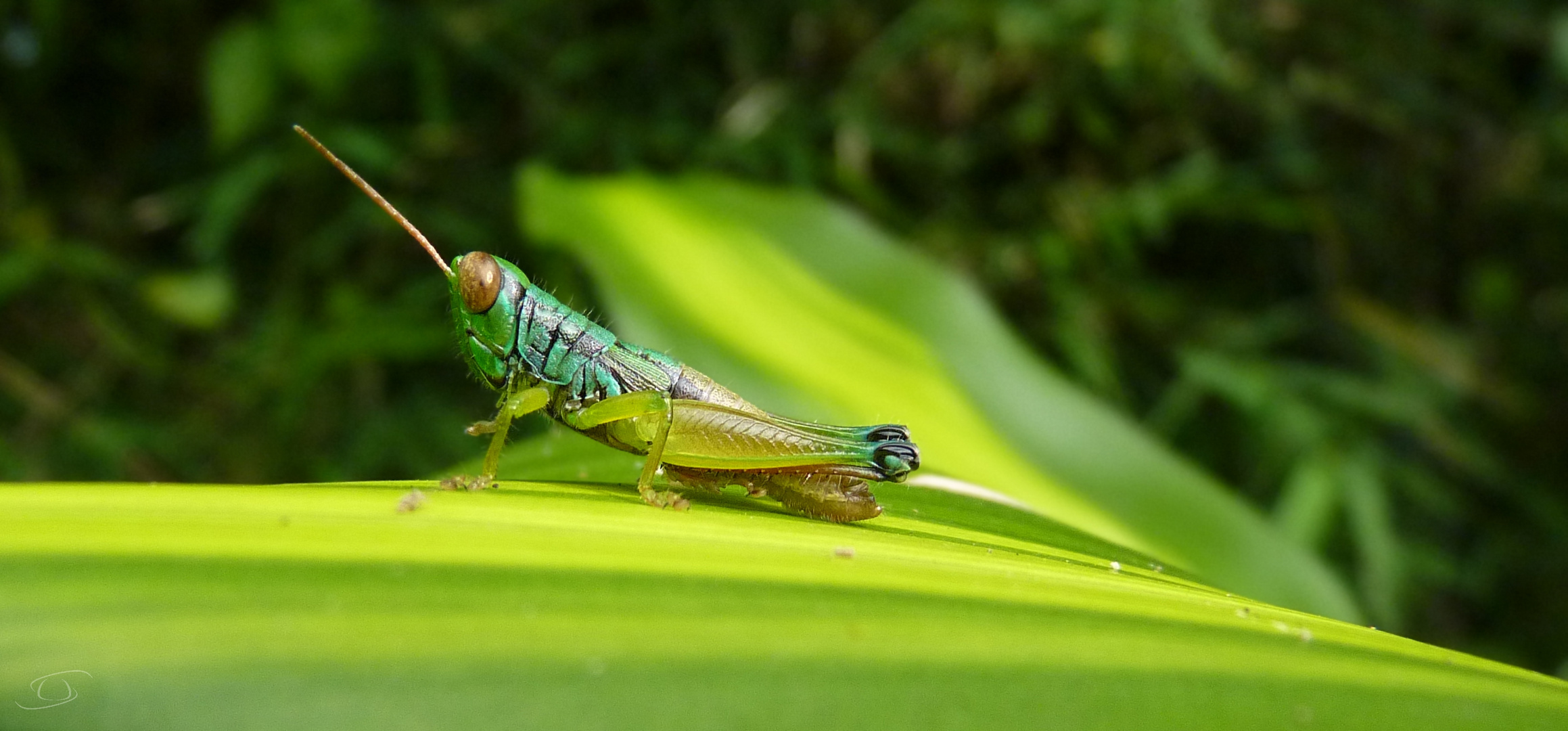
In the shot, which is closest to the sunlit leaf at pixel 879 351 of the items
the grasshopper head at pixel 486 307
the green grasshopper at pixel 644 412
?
the green grasshopper at pixel 644 412

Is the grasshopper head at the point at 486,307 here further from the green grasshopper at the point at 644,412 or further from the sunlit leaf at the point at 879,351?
the sunlit leaf at the point at 879,351

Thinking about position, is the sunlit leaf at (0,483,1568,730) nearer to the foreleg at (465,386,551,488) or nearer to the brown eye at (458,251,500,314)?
the foreleg at (465,386,551,488)

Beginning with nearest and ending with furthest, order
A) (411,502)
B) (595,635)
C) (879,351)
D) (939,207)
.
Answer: (595,635), (411,502), (879,351), (939,207)

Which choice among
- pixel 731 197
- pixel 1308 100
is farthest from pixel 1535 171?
pixel 731 197

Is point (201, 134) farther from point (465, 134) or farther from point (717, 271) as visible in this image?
point (717, 271)

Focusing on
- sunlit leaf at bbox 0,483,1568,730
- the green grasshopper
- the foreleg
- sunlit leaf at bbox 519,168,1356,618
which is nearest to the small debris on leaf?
sunlit leaf at bbox 0,483,1568,730

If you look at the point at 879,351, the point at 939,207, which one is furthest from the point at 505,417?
the point at 939,207

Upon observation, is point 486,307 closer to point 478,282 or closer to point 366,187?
point 478,282
